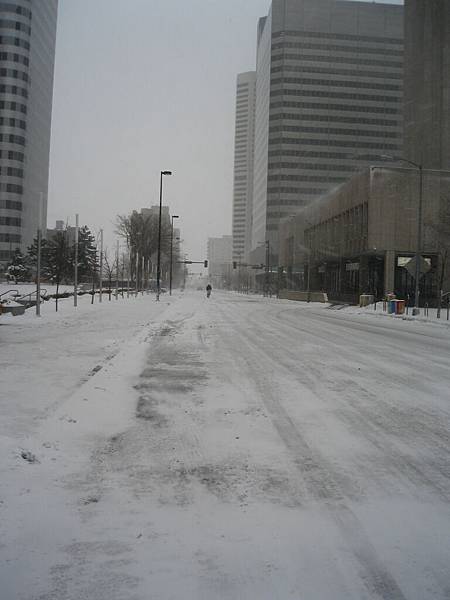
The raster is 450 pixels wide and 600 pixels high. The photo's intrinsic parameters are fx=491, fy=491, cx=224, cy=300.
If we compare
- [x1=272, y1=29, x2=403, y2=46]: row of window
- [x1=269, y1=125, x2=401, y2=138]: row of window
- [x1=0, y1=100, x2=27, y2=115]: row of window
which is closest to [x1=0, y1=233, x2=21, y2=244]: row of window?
[x1=0, y1=100, x2=27, y2=115]: row of window

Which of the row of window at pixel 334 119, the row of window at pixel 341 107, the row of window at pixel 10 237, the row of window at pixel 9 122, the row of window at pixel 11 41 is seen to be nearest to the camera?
the row of window at pixel 10 237

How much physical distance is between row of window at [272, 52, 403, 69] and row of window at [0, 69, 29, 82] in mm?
65967

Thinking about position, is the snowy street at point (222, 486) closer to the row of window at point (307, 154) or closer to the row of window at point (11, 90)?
the row of window at point (11, 90)

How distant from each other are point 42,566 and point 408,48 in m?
86.4

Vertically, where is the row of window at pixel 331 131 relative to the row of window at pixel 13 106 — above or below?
above

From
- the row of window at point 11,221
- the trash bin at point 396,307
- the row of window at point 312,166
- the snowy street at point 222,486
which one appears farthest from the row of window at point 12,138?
the snowy street at point 222,486

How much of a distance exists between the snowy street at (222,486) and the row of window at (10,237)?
359 ft

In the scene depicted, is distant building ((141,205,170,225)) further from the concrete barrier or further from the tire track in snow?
the tire track in snow

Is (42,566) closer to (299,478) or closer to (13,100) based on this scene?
(299,478)

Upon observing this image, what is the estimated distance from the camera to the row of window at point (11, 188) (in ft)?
358

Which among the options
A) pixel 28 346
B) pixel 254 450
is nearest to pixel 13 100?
pixel 28 346

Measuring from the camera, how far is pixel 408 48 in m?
74.0

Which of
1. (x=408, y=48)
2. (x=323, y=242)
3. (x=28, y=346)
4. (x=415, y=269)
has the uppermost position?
(x=408, y=48)

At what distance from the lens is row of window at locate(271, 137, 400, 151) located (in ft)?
445
